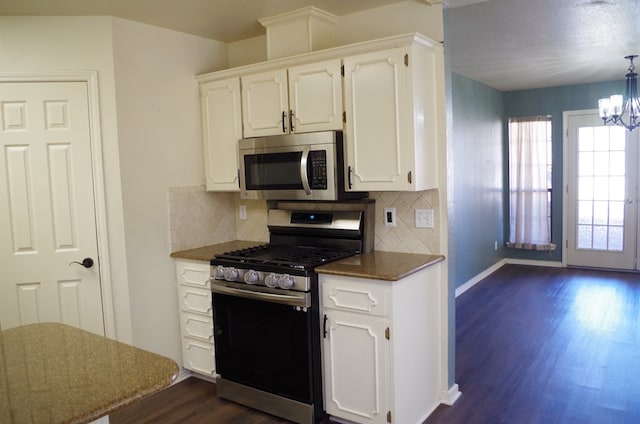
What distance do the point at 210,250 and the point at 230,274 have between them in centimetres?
59

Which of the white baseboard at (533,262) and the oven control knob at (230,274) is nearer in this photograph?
the oven control knob at (230,274)

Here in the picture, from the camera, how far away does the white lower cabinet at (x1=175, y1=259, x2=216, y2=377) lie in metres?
3.39

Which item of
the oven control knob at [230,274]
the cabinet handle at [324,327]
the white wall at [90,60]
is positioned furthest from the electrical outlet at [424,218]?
the white wall at [90,60]

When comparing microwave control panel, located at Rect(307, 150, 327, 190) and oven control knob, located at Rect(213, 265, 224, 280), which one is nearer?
microwave control panel, located at Rect(307, 150, 327, 190)

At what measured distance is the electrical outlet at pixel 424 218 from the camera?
3057mm

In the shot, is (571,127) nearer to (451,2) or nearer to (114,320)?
(451,2)

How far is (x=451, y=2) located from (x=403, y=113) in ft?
2.47

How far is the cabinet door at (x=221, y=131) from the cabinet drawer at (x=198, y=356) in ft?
3.53

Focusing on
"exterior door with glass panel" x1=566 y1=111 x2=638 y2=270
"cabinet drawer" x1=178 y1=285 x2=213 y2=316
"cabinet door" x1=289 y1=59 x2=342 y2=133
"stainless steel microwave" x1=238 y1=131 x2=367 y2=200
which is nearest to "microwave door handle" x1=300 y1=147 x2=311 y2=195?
"stainless steel microwave" x1=238 y1=131 x2=367 y2=200

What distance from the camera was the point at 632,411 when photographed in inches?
117

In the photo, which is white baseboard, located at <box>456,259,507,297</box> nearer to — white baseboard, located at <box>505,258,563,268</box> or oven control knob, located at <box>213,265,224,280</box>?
white baseboard, located at <box>505,258,563,268</box>

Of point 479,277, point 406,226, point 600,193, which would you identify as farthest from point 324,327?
point 600,193

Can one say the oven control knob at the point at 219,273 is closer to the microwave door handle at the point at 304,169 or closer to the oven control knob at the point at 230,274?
the oven control knob at the point at 230,274

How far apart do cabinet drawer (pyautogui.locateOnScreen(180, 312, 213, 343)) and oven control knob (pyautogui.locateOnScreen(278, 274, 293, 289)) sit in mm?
831
